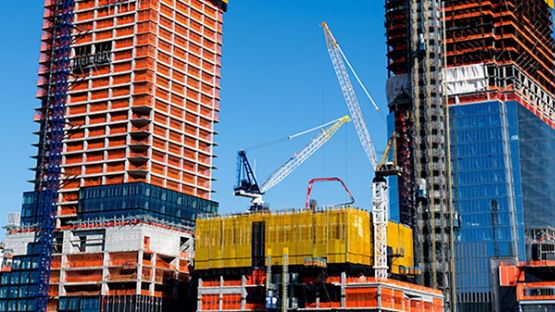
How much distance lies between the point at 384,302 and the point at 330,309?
12662 millimetres

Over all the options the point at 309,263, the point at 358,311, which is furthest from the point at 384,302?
the point at 309,263

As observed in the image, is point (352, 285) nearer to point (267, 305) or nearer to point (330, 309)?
point (330, 309)

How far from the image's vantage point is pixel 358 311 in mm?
197000

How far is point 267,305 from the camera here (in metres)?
200

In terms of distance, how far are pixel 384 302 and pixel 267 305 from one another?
26.9m

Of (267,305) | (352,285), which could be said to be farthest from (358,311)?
(267,305)

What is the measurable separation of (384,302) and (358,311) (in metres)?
6.28

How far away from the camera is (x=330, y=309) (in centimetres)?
19938

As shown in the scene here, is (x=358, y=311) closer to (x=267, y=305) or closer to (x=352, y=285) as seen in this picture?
(x=352, y=285)

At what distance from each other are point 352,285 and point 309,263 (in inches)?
436

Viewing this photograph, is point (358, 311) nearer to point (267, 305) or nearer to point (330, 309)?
point (330, 309)

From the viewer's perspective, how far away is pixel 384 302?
196375mm

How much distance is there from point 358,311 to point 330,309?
263 inches

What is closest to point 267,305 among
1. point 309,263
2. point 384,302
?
point 309,263
